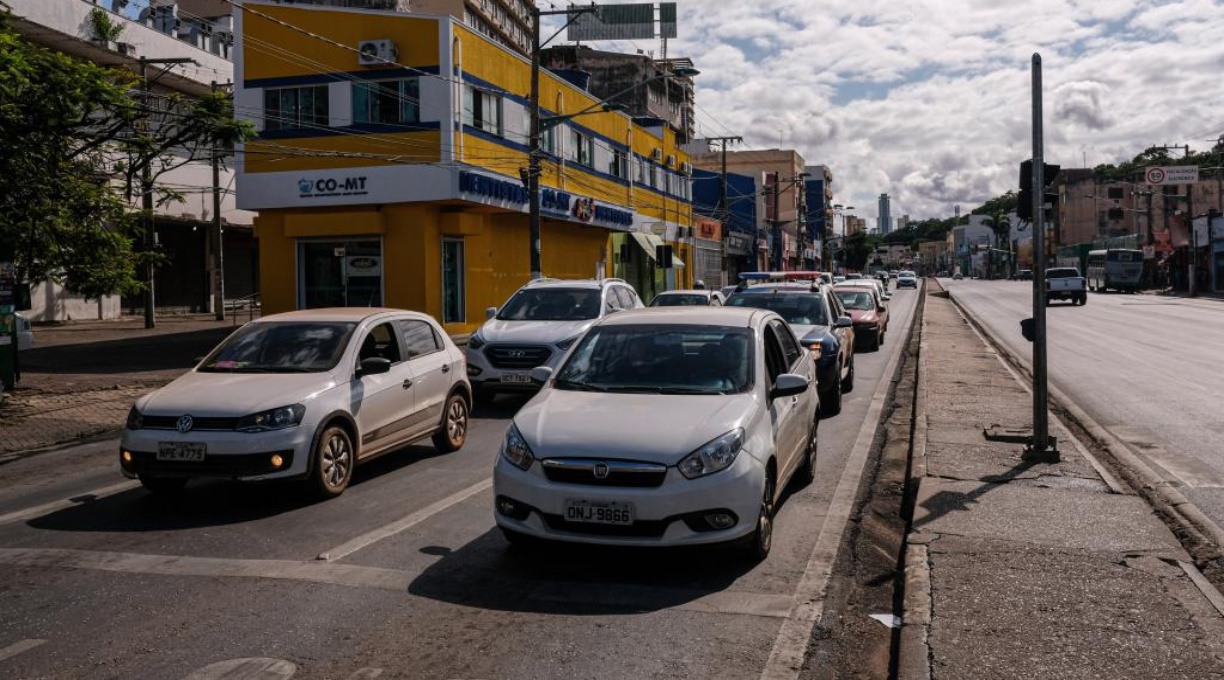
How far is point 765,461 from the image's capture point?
6.16 metres

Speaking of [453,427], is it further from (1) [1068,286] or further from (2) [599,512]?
(1) [1068,286]

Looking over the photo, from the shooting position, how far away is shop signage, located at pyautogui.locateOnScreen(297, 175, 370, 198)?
1157 inches

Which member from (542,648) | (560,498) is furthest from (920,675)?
(560,498)

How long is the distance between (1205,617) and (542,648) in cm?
333

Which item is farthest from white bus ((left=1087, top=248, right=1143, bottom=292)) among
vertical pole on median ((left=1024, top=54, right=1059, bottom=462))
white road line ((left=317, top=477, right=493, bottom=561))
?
white road line ((left=317, top=477, right=493, bottom=561))

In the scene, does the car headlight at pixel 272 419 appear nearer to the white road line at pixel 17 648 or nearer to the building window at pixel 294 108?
the white road line at pixel 17 648

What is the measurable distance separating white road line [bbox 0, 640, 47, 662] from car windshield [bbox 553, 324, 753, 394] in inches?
135

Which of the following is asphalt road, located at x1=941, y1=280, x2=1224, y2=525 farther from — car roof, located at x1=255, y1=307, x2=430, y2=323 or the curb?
car roof, located at x1=255, y1=307, x2=430, y2=323

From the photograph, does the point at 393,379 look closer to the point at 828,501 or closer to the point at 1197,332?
the point at 828,501

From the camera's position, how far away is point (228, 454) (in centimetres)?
745

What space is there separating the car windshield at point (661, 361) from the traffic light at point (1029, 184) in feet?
11.9

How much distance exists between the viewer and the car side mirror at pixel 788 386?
6844 millimetres

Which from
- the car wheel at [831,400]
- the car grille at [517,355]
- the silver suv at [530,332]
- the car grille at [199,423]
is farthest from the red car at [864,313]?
the car grille at [199,423]

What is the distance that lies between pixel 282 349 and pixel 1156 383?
13.3 m
